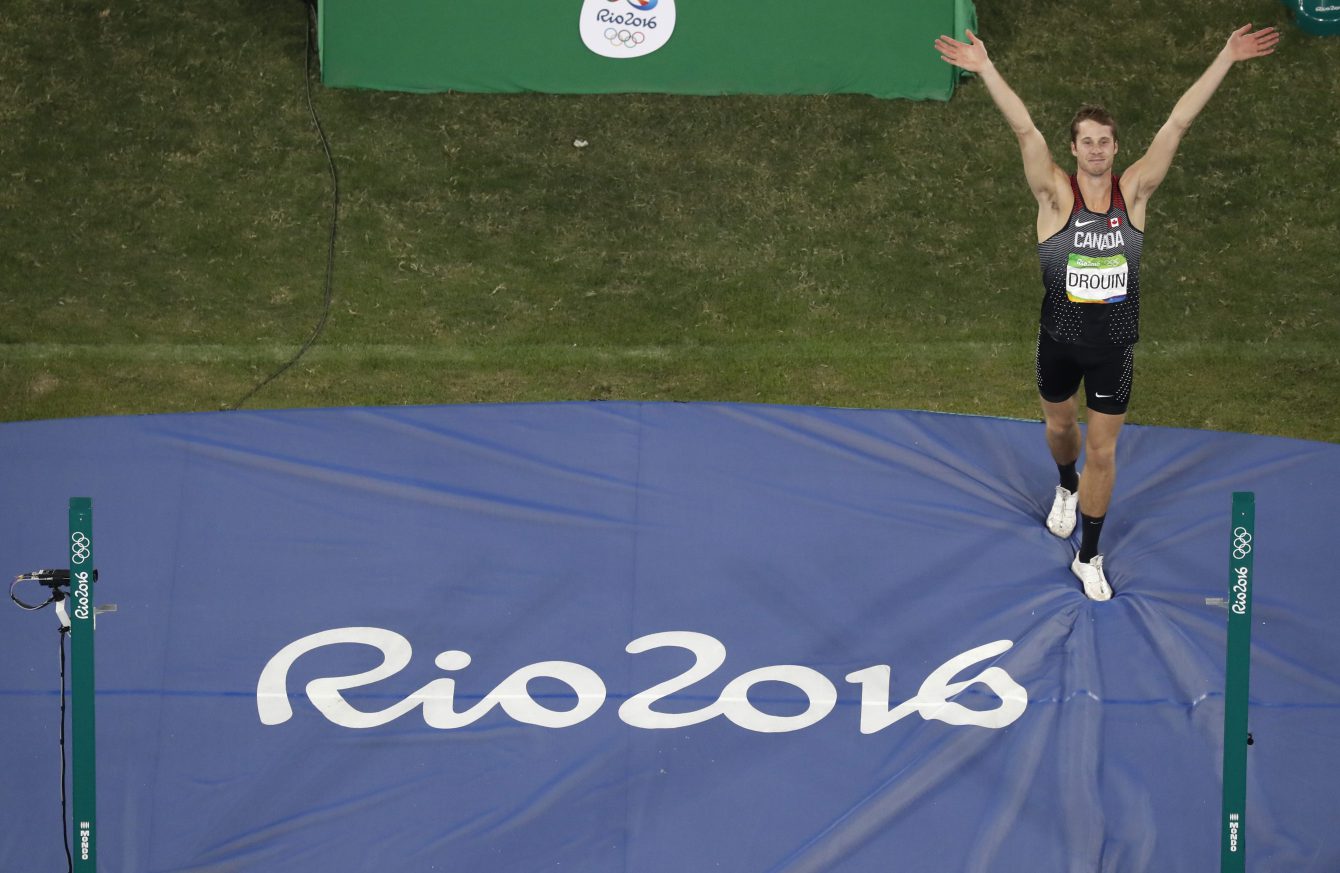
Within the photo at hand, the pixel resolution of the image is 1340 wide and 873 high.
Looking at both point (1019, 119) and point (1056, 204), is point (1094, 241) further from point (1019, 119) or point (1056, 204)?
point (1019, 119)

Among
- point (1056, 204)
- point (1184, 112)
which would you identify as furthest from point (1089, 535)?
point (1184, 112)

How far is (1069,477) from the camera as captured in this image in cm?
663

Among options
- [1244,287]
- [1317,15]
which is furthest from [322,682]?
[1317,15]

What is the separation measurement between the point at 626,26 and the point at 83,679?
5.19 metres

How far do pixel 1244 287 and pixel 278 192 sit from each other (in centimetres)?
527

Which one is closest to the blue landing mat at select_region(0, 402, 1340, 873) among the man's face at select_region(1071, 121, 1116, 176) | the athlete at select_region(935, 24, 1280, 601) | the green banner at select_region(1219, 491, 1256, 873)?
the green banner at select_region(1219, 491, 1256, 873)

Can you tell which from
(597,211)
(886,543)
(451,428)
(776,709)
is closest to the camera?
(776,709)

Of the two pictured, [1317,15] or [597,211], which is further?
[1317,15]

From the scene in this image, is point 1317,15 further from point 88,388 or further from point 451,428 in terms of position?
point 88,388

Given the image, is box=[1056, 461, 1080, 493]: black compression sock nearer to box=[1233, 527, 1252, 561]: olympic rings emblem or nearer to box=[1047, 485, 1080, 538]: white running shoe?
box=[1047, 485, 1080, 538]: white running shoe

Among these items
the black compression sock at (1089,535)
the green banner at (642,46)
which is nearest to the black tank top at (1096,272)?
the black compression sock at (1089,535)

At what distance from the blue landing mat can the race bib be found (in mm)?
1148

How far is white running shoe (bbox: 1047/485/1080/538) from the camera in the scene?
261 inches

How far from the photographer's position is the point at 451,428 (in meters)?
7.10
